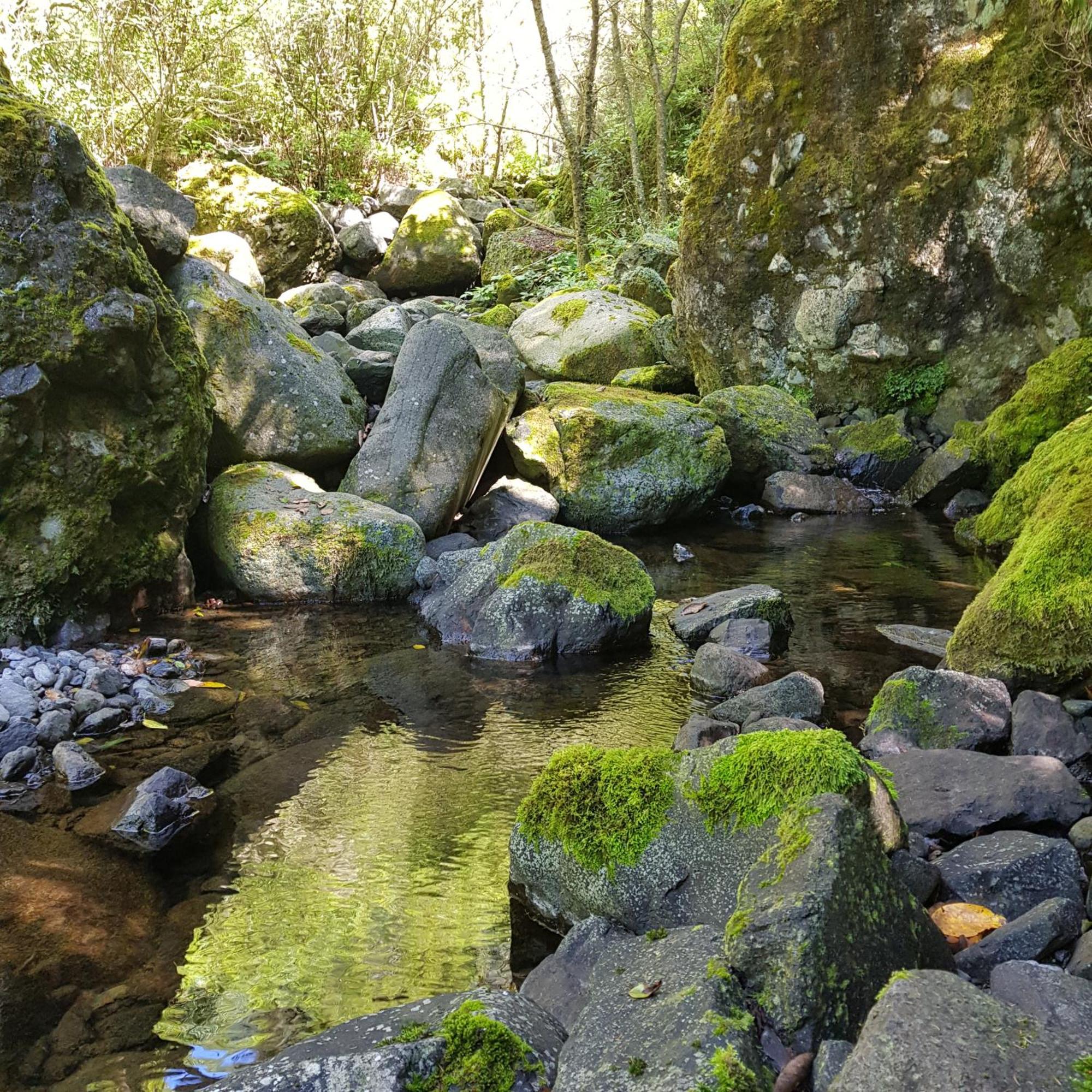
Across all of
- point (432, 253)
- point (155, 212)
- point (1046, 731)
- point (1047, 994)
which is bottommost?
point (1046, 731)

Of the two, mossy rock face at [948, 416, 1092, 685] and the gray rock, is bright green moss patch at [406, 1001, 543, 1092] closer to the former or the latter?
mossy rock face at [948, 416, 1092, 685]

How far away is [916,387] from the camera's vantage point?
13781 mm

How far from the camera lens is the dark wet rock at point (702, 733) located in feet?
16.3

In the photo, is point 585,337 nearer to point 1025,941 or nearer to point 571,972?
point 571,972

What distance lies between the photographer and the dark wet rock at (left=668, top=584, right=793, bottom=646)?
7.37m

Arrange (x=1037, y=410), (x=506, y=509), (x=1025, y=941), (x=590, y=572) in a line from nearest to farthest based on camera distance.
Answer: (x=1025, y=941) < (x=590, y=572) < (x=506, y=509) < (x=1037, y=410)

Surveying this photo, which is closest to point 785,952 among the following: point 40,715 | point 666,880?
point 666,880

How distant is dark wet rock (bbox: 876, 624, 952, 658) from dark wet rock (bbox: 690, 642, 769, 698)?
1.27 metres

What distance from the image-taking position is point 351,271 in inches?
861

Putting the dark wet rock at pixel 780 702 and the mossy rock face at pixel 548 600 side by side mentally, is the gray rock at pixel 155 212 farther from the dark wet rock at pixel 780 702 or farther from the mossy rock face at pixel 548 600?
the dark wet rock at pixel 780 702

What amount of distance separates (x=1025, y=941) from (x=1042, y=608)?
2.71 meters

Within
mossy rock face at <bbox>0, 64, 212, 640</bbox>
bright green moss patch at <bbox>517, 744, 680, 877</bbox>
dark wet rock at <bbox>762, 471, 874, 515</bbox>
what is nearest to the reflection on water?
bright green moss patch at <bbox>517, 744, 680, 877</bbox>

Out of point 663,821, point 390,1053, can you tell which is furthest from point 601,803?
point 390,1053

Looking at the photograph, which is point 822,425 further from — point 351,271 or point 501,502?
point 351,271
